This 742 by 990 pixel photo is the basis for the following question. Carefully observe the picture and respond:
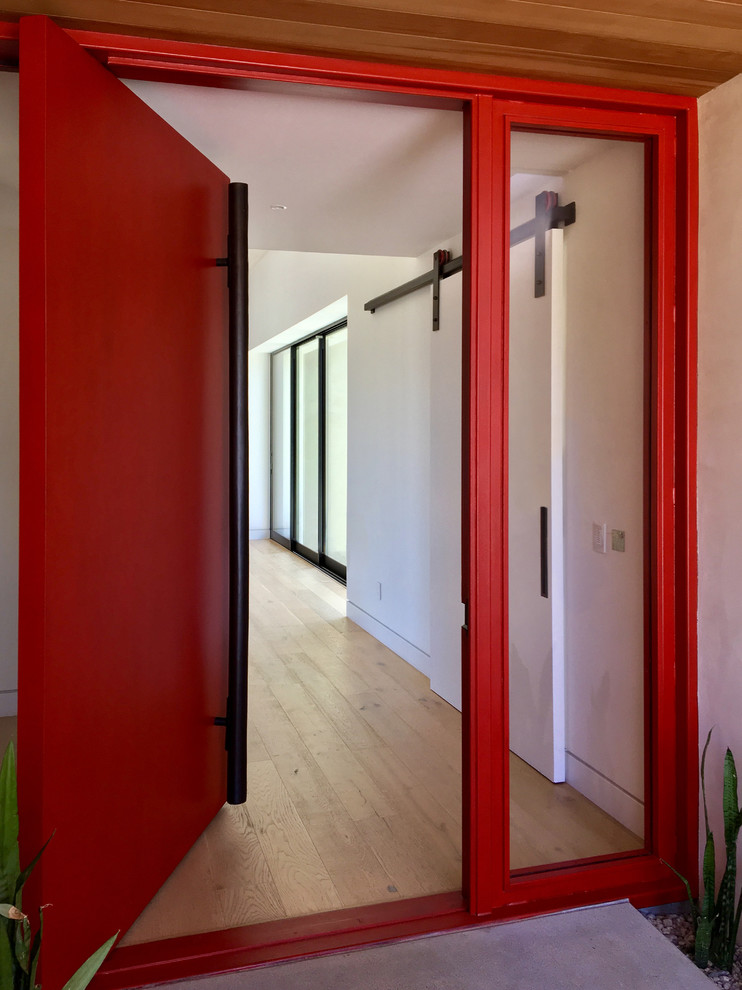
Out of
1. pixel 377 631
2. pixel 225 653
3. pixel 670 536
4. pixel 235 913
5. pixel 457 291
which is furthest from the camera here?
pixel 377 631

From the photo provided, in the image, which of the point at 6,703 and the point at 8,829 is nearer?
the point at 8,829

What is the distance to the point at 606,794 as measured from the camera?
8.05ft

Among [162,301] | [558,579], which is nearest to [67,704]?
[162,301]

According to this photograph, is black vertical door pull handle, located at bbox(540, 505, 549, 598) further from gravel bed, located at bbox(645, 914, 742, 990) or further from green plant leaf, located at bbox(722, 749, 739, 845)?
gravel bed, located at bbox(645, 914, 742, 990)

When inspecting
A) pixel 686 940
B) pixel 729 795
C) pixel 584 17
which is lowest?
pixel 686 940

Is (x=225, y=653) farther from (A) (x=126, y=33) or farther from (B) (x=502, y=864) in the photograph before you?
(A) (x=126, y=33)

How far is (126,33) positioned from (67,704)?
152cm

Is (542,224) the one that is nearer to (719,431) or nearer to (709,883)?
(719,431)

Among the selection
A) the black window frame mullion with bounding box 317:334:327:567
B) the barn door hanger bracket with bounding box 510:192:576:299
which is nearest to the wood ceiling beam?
the barn door hanger bracket with bounding box 510:192:576:299

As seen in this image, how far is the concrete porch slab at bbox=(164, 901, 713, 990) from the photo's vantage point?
188 centimetres

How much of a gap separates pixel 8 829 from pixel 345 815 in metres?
1.70

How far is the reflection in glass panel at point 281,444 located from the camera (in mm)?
9562

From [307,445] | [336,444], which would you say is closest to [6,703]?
[336,444]

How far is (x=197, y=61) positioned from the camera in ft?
6.36
